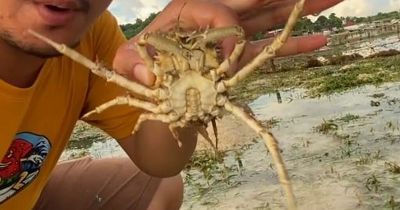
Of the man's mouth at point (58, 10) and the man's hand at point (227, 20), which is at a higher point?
the man's mouth at point (58, 10)

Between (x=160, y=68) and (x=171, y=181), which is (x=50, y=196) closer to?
(x=171, y=181)

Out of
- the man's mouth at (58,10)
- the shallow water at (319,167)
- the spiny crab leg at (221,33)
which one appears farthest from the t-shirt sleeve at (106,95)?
the shallow water at (319,167)

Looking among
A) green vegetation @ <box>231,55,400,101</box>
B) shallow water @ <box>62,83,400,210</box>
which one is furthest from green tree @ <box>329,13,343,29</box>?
Result: shallow water @ <box>62,83,400,210</box>

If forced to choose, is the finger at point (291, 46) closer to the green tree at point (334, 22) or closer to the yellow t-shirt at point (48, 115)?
the yellow t-shirt at point (48, 115)

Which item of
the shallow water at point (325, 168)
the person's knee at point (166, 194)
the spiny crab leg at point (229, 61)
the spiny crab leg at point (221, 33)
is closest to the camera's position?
the spiny crab leg at point (221, 33)

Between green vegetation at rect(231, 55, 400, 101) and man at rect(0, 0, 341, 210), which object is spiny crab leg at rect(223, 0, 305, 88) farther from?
green vegetation at rect(231, 55, 400, 101)

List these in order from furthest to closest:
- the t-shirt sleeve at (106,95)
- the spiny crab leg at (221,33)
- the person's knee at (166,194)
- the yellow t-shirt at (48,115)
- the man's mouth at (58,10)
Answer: the person's knee at (166,194), the t-shirt sleeve at (106,95), the yellow t-shirt at (48,115), the man's mouth at (58,10), the spiny crab leg at (221,33)
